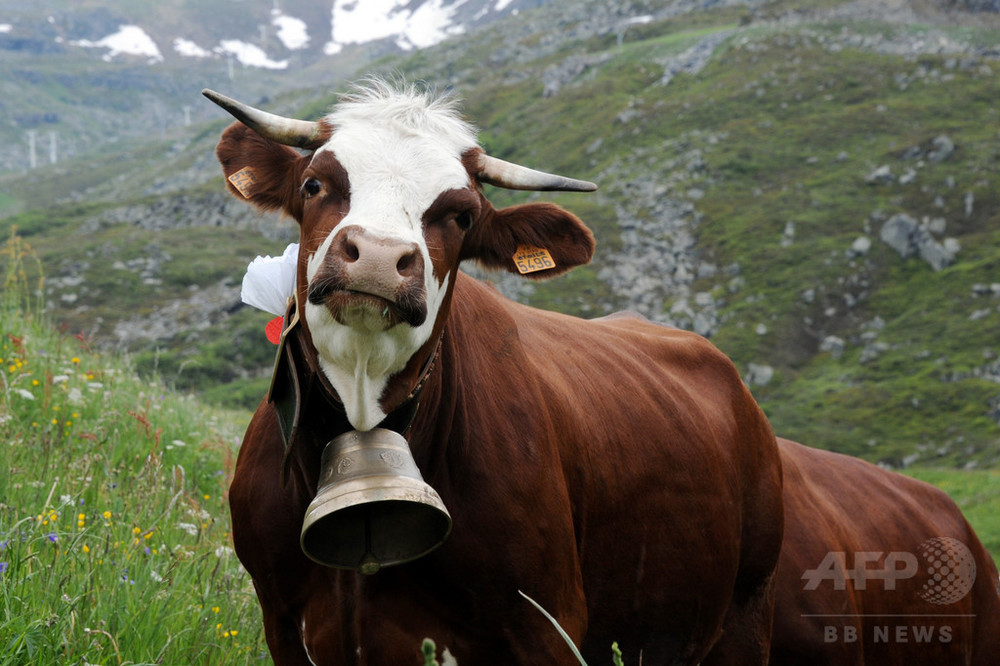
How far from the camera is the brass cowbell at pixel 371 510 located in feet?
11.2

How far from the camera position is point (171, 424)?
8.33 metres

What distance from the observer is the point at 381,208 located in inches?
140

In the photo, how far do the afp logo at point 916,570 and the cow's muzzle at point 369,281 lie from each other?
4.49m

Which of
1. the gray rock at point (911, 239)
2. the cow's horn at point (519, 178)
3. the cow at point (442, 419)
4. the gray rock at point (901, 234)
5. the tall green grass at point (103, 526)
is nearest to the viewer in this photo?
the cow at point (442, 419)

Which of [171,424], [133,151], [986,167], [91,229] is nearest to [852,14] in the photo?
[986,167]

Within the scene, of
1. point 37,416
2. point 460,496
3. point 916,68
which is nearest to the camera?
point 460,496

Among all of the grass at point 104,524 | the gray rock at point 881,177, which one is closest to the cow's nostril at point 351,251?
the grass at point 104,524

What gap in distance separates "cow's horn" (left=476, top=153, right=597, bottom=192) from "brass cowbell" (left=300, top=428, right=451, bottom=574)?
3.72 feet

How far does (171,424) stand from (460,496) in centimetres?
502

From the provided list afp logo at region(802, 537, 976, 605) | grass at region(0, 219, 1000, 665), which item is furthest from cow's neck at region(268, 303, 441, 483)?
afp logo at region(802, 537, 976, 605)

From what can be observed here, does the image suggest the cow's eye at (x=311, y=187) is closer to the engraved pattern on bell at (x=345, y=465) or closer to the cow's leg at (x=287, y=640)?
the engraved pattern on bell at (x=345, y=465)

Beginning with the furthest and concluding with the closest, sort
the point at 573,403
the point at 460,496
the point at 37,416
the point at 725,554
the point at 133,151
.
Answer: the point at 133,151 → the point at 37,416 → the point at 725,554 → the point at 573,403 → the point at 460,496

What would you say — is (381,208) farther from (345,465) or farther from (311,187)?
(345,465)

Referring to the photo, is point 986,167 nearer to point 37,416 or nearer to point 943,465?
point 943,465
